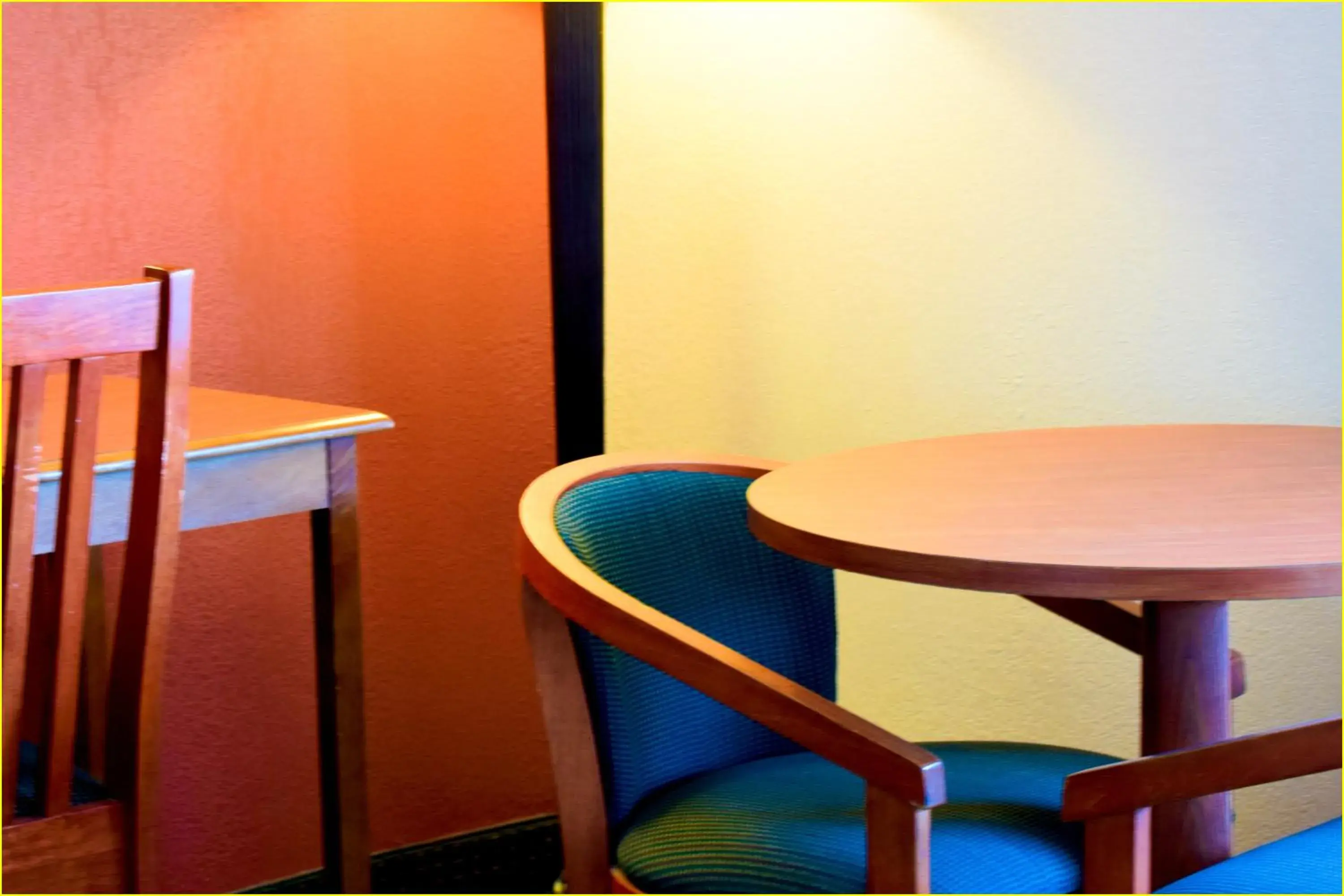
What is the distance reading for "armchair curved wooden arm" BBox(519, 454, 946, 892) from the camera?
1.09 meters

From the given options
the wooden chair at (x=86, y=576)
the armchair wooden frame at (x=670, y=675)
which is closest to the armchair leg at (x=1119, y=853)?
the armchair wooden frame at (x=670, y=675)

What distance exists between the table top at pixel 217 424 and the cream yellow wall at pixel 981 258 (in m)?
0.71

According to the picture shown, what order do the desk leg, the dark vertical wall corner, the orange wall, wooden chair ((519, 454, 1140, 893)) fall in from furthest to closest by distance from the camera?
the dark vertical wall corner, the orange wall, the desk leg, wooden chair ((519, 454, 1140, 893))

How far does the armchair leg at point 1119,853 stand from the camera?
112 cm

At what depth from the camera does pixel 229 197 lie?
2.04 meters

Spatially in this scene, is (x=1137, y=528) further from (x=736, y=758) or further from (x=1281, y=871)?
(x=736, y=758)

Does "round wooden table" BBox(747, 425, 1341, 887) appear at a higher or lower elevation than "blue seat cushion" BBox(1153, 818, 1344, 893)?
higher

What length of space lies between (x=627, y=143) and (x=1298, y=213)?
3.26 feet

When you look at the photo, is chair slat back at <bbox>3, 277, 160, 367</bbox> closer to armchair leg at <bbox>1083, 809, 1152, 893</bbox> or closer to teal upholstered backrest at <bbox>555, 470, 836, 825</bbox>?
teal upholstered backrest at <bbox>555, 470, 836, 825</bbox>

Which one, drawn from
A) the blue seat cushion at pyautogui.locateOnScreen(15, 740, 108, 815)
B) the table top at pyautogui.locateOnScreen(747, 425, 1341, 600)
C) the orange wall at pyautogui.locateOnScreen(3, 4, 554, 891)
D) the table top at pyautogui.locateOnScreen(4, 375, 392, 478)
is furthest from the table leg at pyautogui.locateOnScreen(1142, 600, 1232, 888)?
the orange wall at pyautogui.locateOnScreen(3, 4, 554, 891)

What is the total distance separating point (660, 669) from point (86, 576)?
1.80ft

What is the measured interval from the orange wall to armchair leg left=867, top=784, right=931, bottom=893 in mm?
1259

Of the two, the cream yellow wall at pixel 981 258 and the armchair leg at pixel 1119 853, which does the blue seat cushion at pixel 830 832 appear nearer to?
the armchair leg at pixel 1119 853

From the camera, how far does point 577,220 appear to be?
2221mm
